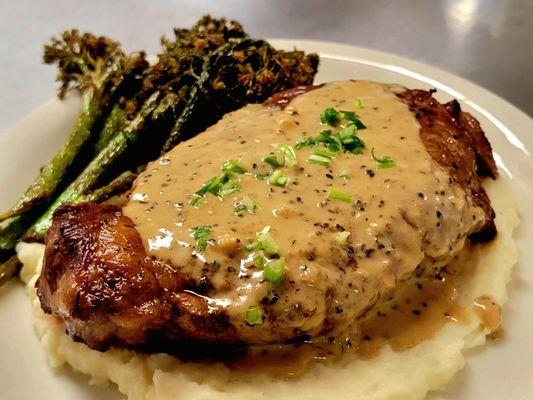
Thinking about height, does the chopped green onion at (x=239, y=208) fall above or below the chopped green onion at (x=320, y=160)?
above

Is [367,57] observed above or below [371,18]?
above

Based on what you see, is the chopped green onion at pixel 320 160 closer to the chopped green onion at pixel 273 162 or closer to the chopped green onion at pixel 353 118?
the chopped green onion at pixel 273 162

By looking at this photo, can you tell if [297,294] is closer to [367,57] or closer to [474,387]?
[474,387]

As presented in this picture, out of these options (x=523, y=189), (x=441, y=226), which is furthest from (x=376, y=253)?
(x=523, y=189)

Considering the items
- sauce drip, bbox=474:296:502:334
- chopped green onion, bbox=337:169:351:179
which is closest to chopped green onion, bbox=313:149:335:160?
chopped green onion, bbox=337:169:351:179

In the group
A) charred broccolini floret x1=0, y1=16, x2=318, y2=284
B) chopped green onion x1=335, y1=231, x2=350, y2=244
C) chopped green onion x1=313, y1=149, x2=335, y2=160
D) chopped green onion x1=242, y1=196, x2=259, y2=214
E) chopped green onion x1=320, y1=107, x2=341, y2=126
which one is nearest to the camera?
chopped green onion x1=335, y1=231, x2=350, y2=244

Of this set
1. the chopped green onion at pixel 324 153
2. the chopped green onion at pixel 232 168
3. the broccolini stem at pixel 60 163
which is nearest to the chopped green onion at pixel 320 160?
the chopped green onion at pixel 324 153

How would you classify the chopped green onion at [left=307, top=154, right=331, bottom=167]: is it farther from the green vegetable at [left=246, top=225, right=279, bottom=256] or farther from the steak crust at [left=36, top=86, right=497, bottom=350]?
the steak crust at [left=36, top=86, right=497, bottom=350]
